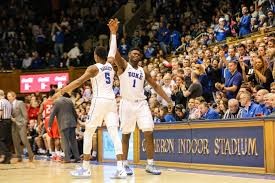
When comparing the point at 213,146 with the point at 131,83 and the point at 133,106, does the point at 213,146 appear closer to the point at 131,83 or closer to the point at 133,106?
the point at 133,106

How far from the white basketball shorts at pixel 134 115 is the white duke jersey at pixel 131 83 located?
4.2 inches

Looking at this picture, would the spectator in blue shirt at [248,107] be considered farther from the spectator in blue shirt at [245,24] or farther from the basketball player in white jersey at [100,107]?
the spectator in blue shirt at [245,24]

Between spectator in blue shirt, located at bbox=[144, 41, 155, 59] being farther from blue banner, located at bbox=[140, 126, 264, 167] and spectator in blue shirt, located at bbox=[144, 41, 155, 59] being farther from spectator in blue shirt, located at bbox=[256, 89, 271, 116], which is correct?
spectator in blue shirt, located at bbox=[256, 89, 271, 116]

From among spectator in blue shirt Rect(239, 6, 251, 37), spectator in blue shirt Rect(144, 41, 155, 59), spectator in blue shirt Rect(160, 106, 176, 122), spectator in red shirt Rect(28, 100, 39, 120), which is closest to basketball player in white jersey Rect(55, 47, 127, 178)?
spectator in blue shirt Rect(160, 106, 176, 122)

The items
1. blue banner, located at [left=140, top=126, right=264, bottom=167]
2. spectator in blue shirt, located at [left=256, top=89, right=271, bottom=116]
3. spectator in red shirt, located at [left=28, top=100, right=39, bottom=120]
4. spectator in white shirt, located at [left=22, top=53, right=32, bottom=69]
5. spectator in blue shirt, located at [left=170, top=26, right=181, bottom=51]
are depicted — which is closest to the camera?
blue banner, located at [left=140, top=126, right=264, bottom=167]

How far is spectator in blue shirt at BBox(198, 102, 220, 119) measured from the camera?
10.9 meters

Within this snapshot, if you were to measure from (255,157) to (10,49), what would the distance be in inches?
683

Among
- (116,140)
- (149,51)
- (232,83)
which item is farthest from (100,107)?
(149,51)

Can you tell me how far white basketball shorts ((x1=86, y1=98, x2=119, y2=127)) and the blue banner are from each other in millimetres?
2243

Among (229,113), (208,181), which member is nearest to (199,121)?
(229,113)

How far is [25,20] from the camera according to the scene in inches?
1069

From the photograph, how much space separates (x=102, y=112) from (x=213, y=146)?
2.54m

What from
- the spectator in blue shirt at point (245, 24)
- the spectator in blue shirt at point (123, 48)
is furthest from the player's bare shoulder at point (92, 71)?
the spectator in blue shirt at point (123, 48)

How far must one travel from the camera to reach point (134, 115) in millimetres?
9555
